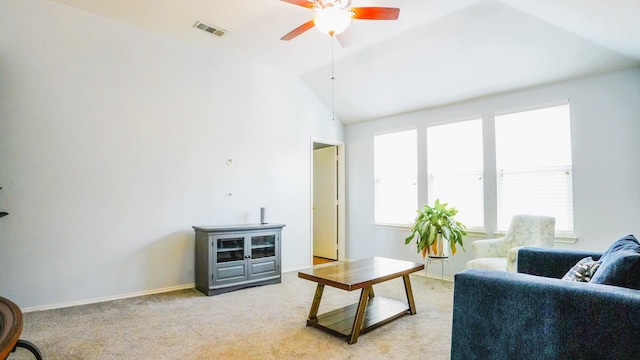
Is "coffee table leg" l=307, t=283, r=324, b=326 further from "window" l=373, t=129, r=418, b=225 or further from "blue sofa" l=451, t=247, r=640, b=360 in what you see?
"window" l=373, t=129, r=418, b=225

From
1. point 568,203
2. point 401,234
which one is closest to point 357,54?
point 401,234

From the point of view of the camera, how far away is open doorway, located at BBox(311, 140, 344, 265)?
6.27 meters

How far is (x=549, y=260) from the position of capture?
2553 mm

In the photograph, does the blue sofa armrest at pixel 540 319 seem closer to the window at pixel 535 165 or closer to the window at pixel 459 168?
the window at pixel 535 165

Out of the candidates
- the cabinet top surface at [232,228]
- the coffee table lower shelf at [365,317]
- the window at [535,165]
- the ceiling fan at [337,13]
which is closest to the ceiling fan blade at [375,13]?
the ceiling fan at [337,13]

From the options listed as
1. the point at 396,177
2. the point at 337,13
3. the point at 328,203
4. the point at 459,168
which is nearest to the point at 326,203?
the point at 328,203

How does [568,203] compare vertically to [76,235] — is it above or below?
above

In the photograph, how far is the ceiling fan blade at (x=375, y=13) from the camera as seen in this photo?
2.57m

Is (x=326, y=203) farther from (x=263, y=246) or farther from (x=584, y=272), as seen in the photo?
(x=584, y=272)

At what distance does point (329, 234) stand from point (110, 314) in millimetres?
3829

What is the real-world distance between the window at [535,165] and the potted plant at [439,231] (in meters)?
0.58

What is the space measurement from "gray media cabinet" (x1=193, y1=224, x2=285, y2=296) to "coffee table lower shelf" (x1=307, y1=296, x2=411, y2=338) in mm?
1467

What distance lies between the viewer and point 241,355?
2443mm

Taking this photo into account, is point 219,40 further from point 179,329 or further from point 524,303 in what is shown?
point 524,303
